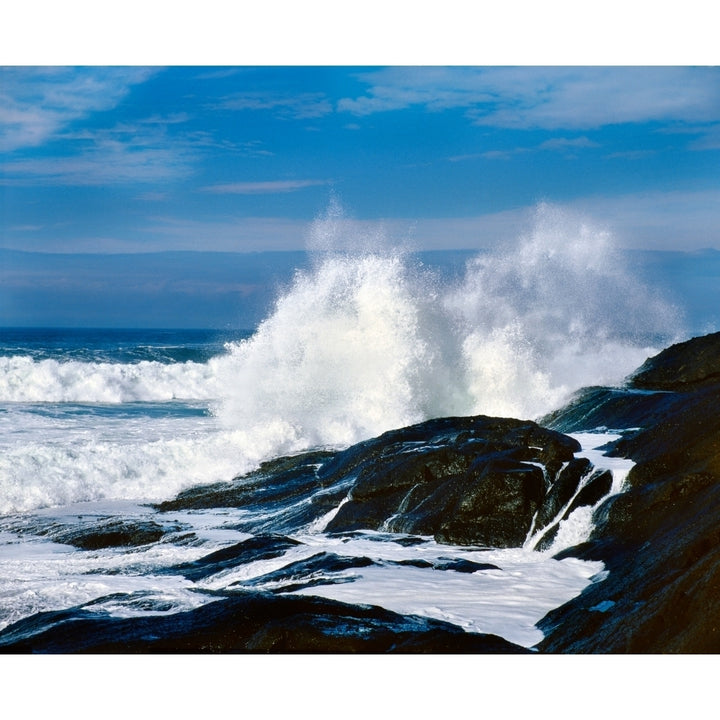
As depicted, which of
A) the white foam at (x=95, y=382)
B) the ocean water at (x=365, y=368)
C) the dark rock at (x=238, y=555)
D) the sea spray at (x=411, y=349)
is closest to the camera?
the dark rock at (x=238, y=555)

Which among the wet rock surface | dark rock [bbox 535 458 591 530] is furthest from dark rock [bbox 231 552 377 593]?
dark rock [bbox 535 458 591 530]

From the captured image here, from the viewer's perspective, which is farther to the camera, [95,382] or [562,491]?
[95,382]

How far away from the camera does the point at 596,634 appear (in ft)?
14.0

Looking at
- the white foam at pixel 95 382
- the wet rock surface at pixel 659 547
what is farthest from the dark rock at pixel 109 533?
the white foam at pixel 95 382

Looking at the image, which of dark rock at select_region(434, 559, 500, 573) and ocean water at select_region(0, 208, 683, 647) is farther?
ocean water at select_region(0, 208, 683, 647)

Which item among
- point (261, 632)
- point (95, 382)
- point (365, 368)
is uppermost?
point (365, 368)

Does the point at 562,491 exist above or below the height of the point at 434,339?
below

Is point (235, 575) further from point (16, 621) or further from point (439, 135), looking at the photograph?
point (439, 135)

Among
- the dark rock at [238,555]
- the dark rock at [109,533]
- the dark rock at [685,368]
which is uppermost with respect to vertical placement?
the dark rock at [685,368]

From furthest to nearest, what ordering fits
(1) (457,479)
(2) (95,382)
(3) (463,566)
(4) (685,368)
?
(2) (95,382) < (4) (685,368) < (1) (457,479) < (3) (463,566)

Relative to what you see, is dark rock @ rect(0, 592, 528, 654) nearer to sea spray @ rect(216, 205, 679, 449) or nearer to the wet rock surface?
the wet rock surface

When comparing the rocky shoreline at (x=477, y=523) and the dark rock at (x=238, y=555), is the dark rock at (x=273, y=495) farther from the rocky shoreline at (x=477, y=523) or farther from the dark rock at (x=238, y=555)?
the dark rock at (x=238, y=555)

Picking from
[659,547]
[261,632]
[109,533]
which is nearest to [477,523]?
[659,547]

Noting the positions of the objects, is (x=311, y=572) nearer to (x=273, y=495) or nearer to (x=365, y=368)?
(x=273, y=495)
